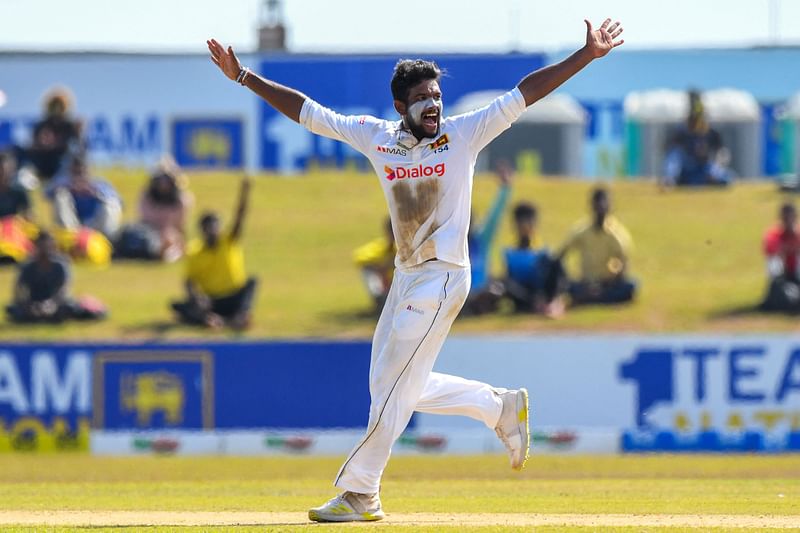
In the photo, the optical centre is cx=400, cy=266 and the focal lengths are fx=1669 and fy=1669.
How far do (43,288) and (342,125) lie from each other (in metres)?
11.1

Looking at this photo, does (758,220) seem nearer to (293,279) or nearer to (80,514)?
(293,279)

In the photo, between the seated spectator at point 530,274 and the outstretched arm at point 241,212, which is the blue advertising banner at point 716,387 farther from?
the outstretched arm at point 241,212

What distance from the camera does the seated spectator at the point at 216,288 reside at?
17.9 metres

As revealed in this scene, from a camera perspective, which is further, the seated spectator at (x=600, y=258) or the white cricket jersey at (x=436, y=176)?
the seated spectator at (x=600, y=258)

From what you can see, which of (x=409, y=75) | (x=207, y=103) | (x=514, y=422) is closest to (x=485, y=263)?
(x=514, y=422)

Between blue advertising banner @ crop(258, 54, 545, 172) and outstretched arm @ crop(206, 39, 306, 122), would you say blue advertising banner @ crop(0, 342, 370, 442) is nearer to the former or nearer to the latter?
outstretched arm @ crop(206, 39, 306, 122)

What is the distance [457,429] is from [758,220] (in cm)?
854

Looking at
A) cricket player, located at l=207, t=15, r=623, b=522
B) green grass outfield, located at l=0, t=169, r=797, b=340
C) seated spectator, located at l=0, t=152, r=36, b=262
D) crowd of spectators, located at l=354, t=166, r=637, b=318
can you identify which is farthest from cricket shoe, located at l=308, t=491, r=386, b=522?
seated spectator, located at l=0, t=152, r=36, b=262

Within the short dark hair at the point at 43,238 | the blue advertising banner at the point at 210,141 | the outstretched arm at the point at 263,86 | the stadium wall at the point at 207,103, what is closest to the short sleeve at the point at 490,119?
the outstretched arm at the point at 263,86

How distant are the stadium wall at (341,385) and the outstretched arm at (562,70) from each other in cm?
862

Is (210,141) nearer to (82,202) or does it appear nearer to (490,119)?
(82,202)

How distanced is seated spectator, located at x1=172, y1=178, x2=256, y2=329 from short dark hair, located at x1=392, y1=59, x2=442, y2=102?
34.5 ft

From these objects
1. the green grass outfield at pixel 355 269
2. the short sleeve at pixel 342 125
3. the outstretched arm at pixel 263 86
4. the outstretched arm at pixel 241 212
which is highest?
the outstretched arm at pixel 263 86

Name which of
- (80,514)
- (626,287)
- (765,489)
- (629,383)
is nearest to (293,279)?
(626,287)
